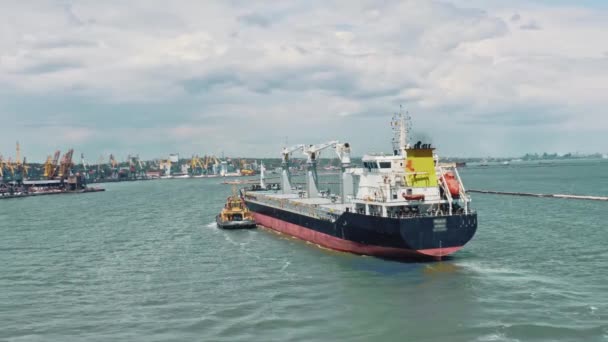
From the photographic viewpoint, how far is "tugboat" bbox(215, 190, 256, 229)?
226 ft

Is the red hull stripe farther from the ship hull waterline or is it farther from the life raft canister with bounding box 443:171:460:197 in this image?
the life raft canister with bounding box 443:171:460:197

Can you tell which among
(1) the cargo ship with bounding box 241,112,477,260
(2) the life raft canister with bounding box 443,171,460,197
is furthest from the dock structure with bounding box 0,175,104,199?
(2) the life raft canister with bounding box 443,171,460,197

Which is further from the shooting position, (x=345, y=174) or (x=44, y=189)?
(x=44, y=189)

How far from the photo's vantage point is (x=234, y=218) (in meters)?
71.6

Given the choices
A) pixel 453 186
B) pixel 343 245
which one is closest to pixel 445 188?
pixel 453 186

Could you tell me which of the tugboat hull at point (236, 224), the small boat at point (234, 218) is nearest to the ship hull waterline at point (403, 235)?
the tugboat hull at point (236, 224)

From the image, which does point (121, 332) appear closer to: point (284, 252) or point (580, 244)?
point (284, 252)

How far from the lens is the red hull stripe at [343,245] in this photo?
41.4 m

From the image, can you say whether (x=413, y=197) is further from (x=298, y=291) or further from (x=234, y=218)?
(x=234, y=218)

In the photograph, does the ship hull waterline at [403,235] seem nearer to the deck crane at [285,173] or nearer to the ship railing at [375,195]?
the ship railing at [375,195]

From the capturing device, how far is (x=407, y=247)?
4091 centimetres

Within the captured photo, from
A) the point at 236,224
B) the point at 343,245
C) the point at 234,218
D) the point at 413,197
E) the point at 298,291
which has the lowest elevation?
the point at 298,291

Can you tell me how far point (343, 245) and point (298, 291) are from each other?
1294 cm

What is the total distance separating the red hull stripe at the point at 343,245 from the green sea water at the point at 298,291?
2.36 feet
